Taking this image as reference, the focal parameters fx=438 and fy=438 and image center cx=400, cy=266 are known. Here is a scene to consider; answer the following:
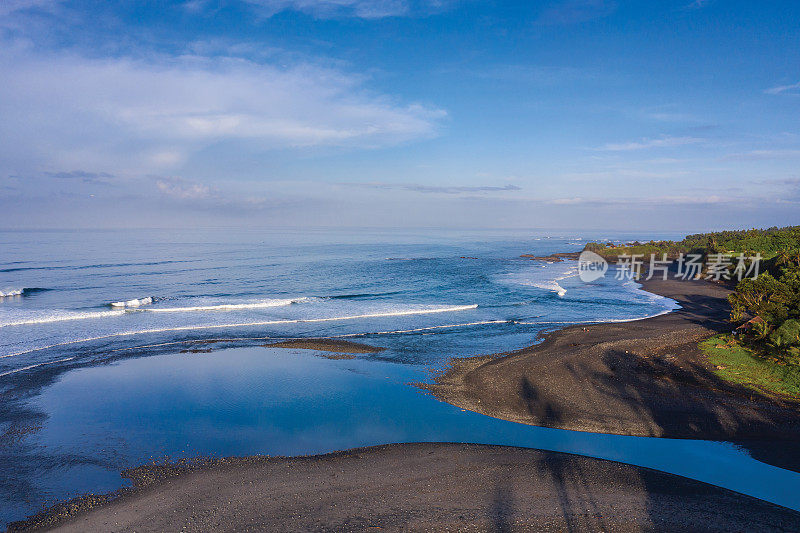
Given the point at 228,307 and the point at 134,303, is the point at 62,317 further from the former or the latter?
the point at 228,307

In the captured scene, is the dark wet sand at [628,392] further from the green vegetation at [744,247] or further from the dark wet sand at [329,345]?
the green vegetation at [744,247]

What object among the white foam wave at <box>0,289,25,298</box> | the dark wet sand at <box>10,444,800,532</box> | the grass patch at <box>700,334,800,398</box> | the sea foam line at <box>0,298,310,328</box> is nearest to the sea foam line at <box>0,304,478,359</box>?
the sea foam line at <box>0,298,310,328</box>

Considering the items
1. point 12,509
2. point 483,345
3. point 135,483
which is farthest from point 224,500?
point 483,345

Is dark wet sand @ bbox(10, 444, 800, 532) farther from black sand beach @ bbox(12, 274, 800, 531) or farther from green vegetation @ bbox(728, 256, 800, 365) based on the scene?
green vegetation @ bbox(728, 256, 800, 365)

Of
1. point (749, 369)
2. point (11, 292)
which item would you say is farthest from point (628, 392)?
point (11, 292)

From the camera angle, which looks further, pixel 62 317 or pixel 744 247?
pixel 744 247
